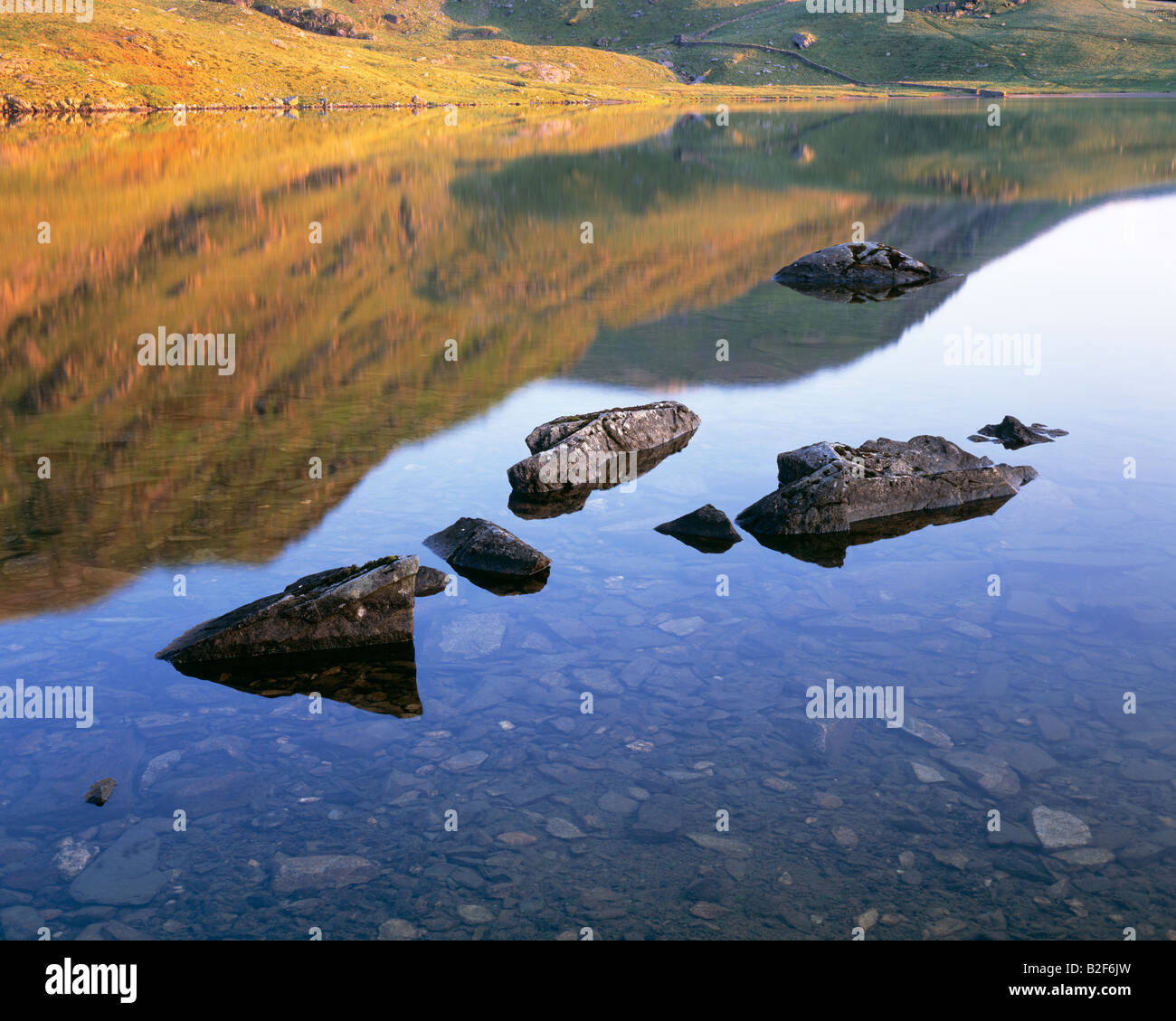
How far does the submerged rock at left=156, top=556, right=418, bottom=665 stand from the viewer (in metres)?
11.0

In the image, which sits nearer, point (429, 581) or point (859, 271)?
point (429, 581)

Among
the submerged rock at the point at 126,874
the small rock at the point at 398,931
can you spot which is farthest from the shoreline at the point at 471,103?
the small rock at the point at 398,931

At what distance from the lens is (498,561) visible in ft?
43.0

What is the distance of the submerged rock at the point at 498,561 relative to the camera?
42.2 feet

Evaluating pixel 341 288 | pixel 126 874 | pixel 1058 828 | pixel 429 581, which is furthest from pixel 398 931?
pixel 341 288

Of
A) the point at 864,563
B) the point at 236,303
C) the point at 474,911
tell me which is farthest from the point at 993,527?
the point at 236,303

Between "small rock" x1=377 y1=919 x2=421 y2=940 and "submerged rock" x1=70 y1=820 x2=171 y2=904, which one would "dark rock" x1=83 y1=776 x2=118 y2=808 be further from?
"small rock" x1=377 y1=919 x2=421 y2=940

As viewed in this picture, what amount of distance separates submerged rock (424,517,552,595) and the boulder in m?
2.47

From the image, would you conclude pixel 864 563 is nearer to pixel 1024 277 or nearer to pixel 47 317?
pixel 47 317

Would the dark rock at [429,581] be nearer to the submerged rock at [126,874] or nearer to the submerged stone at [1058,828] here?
the submerged rock at [126,874]

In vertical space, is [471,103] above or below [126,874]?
above

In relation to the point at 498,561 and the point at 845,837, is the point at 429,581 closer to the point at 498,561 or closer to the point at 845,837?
the point at 498,561

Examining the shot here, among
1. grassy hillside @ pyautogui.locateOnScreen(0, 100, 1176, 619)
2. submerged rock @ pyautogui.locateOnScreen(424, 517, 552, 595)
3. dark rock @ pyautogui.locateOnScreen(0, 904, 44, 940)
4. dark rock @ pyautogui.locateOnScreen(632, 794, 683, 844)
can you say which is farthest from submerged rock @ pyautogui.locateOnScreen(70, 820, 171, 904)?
submerged rock @ pyautogui.locateOnScreen(424, 517, 552, 595)

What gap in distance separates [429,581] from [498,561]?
36.7 inches
